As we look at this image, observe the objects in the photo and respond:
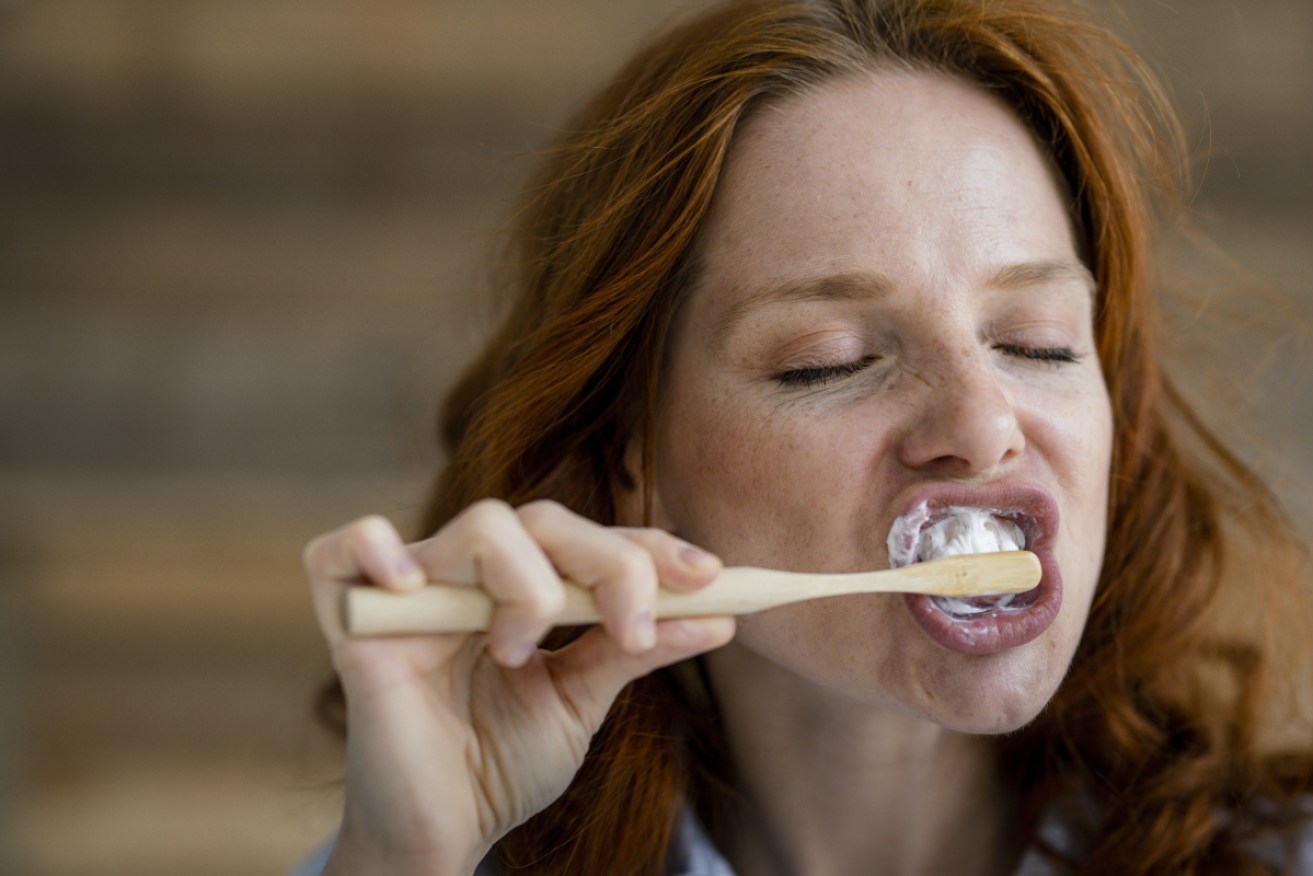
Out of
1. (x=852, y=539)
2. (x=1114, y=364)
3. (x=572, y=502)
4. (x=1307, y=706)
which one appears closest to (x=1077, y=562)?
(x=852, y=539)

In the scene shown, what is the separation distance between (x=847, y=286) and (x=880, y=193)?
92 millimetres

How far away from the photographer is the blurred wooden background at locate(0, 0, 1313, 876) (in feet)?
8.64

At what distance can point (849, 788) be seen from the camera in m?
1.37

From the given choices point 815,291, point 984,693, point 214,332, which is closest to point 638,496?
point 815,291

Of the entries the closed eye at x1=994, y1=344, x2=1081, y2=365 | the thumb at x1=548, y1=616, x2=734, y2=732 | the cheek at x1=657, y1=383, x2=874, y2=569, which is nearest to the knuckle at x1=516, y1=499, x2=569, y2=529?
the thumb at x1=548, y1=616, x2=734, y2=732

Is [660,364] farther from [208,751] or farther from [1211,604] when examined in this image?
[208,751]

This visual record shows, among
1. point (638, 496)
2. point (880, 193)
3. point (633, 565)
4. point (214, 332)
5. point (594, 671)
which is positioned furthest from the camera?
point (214, 332)

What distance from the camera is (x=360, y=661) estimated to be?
95cm

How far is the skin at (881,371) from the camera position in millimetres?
1090

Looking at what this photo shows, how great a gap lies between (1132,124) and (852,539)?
0.67 m

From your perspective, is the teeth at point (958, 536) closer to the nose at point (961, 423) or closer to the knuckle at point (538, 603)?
the nose at point (961, 423)

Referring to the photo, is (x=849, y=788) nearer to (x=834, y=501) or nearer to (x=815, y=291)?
(x=834, y=501)

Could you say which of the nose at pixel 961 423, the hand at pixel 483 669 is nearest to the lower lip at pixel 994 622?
the nose at pixel 961 423

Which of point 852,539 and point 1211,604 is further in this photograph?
point 1211,604
